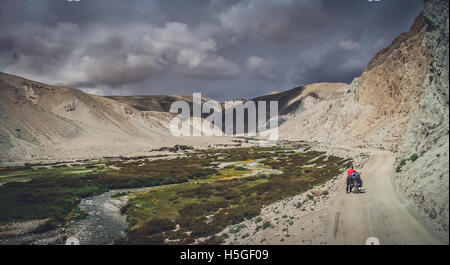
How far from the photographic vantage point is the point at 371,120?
6600 cm

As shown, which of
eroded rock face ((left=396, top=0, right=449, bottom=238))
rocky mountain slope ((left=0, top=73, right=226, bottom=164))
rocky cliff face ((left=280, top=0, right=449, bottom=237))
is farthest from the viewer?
rocky mountain slope ((left=0, top=73, right=226, bottom=164))

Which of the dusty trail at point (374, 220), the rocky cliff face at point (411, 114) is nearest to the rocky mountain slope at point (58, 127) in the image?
the rocky cliff face at point (411, 114)

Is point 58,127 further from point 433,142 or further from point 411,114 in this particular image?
point 433,142

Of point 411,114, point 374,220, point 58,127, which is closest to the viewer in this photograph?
point 374,220

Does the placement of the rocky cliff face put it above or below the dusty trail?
above

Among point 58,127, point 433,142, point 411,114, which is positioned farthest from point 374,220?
point 58,127

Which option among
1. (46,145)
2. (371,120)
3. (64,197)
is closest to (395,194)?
(64,197)

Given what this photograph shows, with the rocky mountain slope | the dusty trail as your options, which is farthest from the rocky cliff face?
the rocky mountain slope

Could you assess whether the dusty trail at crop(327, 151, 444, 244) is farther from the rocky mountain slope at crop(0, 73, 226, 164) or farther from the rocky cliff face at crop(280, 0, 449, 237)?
the rocky mountain slope at crop(0, 73, 226, 164)

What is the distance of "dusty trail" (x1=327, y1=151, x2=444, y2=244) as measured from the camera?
10609mm

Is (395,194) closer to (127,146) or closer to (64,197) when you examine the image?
(64,197)

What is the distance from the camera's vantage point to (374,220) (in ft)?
40.9

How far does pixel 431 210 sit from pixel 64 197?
98.5 feet

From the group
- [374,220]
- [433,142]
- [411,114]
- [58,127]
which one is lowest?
[374,220]
